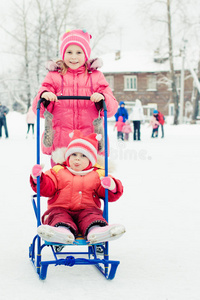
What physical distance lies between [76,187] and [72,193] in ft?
0.16

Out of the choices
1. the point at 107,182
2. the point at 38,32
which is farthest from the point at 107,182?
the point at 38,32

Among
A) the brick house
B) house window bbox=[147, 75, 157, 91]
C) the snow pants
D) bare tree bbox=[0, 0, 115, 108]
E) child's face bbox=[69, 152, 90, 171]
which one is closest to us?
the snow pants

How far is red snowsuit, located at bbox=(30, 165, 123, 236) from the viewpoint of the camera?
294 cm

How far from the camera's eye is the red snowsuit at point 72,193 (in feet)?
9.64

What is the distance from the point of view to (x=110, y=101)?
3355 millimetres

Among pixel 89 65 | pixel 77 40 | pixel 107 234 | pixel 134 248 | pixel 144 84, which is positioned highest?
pixel 144 84

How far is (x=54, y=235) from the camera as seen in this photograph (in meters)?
2.56

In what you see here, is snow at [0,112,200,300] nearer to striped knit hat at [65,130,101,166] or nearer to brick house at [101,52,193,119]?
striped knit hat at [65,130,101,166]

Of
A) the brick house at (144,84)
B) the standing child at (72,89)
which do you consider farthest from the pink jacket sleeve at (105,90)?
the brick house at (144,84)

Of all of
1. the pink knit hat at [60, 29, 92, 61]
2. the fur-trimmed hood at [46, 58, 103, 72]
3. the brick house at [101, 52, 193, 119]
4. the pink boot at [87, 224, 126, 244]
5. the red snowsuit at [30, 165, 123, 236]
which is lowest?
the pink boot at [87, 224, 126, 244]

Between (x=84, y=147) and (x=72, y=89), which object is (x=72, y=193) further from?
(x=72, y=89)

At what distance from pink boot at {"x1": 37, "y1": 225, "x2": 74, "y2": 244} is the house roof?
42.0 m

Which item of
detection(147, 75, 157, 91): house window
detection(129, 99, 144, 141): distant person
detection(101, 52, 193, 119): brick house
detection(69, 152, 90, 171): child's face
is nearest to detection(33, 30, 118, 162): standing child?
detection(69, 152, 90, 171): child's face

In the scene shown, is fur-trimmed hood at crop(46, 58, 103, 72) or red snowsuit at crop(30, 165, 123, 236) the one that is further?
fur-trimmed hood at crop(46, 58, 103, 72)
